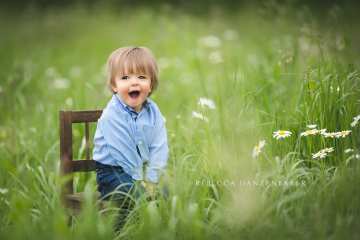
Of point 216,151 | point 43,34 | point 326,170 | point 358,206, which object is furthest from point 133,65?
point 43,34

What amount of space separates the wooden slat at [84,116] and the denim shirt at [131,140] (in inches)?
4.2

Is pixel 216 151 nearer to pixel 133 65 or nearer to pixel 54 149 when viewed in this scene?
pixel 133 65

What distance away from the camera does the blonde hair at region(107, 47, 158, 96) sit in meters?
3.22

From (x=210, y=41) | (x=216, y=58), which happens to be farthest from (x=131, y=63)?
(x=210, y=41)

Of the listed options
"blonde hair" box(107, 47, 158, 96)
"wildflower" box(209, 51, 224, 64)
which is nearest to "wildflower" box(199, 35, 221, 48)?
"wildflower" box(209, 51, 224, 64)

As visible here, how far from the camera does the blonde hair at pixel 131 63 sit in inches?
127

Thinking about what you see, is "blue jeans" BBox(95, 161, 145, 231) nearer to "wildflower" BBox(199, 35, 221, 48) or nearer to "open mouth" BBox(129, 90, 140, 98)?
"open mouth" BBox(129, 90, 140, 98)

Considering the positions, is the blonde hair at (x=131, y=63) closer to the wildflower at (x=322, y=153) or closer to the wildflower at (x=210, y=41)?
the wildflower at (x=322, y=153)

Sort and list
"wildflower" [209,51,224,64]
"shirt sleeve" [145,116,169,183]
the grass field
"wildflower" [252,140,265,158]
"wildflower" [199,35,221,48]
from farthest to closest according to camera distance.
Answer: "wildflower" [199,35,221,48] → "wildflower" [209,51,224,64] → "shirt sleeve" [145,116,169,183] → "wildflower" [252,140,265,158] → the grass field

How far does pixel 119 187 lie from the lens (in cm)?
302

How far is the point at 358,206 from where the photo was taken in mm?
2631

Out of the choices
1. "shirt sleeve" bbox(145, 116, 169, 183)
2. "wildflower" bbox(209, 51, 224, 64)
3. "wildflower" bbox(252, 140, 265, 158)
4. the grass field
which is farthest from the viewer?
"wildflower" bbox(209, 51, 224, 64)

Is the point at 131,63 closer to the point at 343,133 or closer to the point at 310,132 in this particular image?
the point at 310,132

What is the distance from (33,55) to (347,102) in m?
5.75
